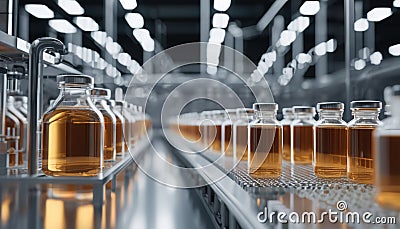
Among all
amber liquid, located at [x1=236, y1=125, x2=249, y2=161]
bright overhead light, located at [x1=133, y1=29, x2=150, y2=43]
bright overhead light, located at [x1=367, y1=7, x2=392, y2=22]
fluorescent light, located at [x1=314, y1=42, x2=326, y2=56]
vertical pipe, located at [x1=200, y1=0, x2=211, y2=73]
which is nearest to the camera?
amber liquid, located at [x1=236, y1=125, x2=249, y2=161]

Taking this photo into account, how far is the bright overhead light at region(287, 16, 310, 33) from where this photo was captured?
4.40m

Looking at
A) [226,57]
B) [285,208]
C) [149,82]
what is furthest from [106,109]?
[226,57]

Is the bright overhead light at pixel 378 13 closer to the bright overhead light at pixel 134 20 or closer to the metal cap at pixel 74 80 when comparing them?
the bright overhead light at pixel 134 20

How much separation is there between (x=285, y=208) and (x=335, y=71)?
392 cm

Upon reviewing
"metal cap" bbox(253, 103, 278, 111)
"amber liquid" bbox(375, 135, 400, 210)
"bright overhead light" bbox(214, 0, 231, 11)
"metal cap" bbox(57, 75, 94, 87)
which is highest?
"bright overhead light" bbox(214, 0, 231, 11)

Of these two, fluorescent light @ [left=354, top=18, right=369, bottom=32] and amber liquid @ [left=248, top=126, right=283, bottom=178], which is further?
fluorescent light @ [left=354, top=18, right=369, bottom=32]

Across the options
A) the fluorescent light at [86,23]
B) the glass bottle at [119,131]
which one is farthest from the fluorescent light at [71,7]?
the glass bottle at [119,131]

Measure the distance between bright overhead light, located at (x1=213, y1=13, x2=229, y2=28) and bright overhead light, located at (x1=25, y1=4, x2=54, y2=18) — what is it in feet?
4.53

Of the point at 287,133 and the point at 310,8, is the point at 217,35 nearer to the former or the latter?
the point at 310,8

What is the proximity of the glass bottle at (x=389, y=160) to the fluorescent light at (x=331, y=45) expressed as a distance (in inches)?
154

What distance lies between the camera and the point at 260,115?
3.10 ft

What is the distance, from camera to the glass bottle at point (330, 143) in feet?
2.92

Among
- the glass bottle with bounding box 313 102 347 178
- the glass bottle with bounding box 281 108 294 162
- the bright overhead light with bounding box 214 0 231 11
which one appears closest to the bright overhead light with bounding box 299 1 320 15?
the bright overhead light with bounding box 214 0 231 11

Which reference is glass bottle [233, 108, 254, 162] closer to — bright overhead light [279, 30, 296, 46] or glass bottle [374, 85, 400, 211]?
glass bottle [374, 85, 400, 211]
